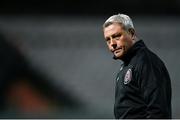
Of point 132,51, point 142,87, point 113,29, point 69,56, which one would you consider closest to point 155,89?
point 142,87

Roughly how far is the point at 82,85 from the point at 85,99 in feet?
0.50

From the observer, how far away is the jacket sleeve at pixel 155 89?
2.37 meters

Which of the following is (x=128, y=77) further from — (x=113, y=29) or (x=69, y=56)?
(x=69, y=56)

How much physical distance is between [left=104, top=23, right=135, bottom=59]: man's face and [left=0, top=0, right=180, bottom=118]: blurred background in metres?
3.44

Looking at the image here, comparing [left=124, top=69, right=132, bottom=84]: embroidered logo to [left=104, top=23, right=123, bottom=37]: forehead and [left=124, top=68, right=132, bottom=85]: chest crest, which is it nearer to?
[left=124, top=68, right=132, bottom=85]: chest crest

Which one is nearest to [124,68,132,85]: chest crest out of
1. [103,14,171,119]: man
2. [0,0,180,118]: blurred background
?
[103,14,171,119]: man

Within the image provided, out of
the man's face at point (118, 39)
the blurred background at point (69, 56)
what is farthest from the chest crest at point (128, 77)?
the blurred background at point (69, 56)

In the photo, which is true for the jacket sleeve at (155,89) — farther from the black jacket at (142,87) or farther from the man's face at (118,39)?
the man's face at (118,39)

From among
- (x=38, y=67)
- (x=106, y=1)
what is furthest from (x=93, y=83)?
(x=106, y=1)

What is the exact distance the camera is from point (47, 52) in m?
6.75

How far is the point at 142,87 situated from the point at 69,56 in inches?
168

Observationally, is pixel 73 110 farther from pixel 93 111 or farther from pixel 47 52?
pixel 47 52

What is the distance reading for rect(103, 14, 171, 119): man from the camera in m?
2.38

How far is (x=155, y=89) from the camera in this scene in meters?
2.37
